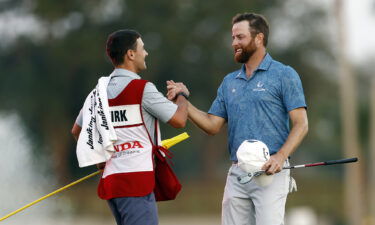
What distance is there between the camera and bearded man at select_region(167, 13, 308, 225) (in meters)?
7.00

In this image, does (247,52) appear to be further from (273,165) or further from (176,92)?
(273,165)

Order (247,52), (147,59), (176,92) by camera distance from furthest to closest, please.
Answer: (147,59)
(247,52)
(176,92)

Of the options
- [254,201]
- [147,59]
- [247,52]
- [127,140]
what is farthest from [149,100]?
[147,59]

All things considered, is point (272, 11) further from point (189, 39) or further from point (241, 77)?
point (241, 77)

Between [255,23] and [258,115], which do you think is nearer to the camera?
[258,115]

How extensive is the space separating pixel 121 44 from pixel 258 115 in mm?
1213

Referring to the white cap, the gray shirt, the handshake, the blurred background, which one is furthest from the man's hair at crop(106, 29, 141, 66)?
the blurred background

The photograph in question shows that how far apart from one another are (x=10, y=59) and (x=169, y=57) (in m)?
7.51

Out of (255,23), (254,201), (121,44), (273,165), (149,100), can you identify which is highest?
(255,23)

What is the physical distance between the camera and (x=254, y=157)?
6758 mm

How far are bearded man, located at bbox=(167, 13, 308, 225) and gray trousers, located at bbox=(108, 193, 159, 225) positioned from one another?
889mm

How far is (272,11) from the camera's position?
150ft

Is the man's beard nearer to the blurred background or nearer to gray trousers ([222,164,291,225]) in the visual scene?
gray trousers ([222,164,291,225])

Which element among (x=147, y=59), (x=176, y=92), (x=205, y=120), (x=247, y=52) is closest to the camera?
(x=176, y=92)
